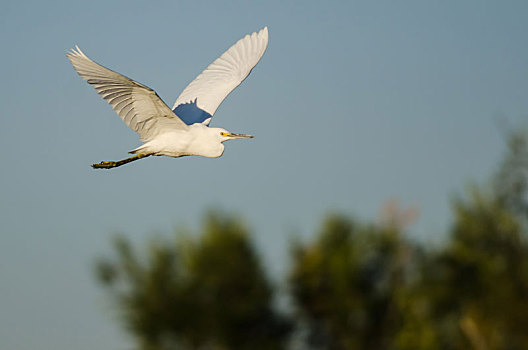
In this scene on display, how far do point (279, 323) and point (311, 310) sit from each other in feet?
2.86

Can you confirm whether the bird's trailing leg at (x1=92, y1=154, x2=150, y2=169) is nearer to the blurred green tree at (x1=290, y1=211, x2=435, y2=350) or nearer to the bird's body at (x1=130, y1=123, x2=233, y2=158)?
the bird's body at (x1=130, y1=123, x2=233, y2=158)

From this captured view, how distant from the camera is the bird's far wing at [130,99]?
9031 mm

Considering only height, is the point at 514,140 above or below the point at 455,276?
above

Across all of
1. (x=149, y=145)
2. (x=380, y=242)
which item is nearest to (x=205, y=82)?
(x=149, y=145)

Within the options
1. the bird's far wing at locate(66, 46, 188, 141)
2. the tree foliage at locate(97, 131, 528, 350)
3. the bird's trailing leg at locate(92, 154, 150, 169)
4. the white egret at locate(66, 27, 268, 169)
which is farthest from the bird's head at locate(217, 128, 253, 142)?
the tree foliage at locate(97, 131, 528, 350)

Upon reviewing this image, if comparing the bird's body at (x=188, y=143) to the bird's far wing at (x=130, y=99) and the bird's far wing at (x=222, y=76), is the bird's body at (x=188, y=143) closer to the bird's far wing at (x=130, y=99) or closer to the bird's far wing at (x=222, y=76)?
→ the bird's far wing at (x=130, y=99)

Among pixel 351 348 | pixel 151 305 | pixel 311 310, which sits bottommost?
pixel 351 348

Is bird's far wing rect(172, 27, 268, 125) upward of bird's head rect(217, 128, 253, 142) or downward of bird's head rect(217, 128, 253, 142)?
upward

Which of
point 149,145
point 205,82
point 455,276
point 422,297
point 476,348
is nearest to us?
point 149,145

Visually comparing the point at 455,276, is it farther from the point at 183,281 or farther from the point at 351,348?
the point at 183,281

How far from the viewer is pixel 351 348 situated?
19.0m

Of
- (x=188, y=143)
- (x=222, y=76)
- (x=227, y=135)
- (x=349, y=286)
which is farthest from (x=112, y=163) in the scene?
(x=349, y=286)

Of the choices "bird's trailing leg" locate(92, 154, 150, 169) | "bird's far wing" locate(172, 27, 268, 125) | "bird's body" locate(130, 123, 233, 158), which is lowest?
"bird's body" locate(130, 123, 233, 158)

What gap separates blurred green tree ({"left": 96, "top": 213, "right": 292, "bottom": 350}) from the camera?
20.0m
